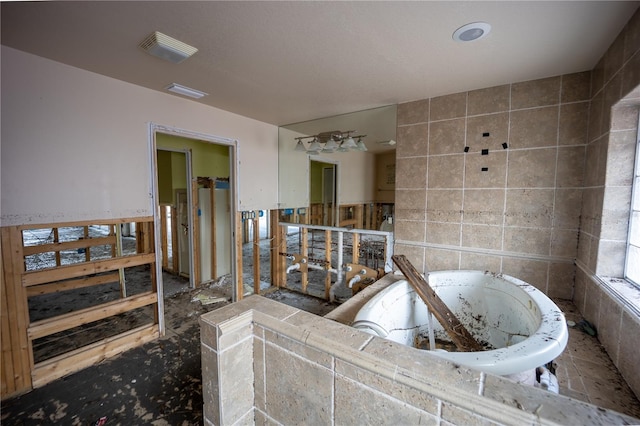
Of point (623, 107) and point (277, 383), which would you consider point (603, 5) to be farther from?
point (277, 383)

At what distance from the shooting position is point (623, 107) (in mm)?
Answer: 1543

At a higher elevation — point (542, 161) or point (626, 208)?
point (542, 161)

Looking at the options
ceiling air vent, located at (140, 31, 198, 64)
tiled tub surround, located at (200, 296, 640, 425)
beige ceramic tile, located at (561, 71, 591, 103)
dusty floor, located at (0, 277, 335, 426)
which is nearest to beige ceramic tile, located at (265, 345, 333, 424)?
tiled tub surround, located at (200, 296, 640, 425)

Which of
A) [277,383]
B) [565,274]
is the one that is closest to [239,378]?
[277,383]

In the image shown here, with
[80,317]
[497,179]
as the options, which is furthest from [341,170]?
[80,317]

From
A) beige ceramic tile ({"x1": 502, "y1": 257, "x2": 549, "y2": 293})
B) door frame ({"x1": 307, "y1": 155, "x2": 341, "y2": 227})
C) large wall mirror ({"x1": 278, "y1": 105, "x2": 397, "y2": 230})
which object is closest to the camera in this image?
beige ceramic tile ({"x1": 502, "y1": 257, "x2": 549, "y2": 293})

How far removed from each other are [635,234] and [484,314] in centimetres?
106

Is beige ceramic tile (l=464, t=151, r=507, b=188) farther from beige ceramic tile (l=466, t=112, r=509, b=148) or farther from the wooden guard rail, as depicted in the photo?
the wooden guard rail

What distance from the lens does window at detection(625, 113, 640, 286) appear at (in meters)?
1.53

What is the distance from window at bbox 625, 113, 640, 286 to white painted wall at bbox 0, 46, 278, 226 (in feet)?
11.2

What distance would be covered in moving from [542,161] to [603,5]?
1137 mm

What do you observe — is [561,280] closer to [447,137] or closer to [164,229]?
[447,137]

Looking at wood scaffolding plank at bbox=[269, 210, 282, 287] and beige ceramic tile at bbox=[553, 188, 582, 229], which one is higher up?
beige ceramic tile at bbox=[553, 188, 582, 229]

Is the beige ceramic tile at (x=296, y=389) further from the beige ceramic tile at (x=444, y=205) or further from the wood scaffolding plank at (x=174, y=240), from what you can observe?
the wood scaffolding plank at (x=174, y=240)
